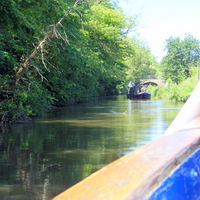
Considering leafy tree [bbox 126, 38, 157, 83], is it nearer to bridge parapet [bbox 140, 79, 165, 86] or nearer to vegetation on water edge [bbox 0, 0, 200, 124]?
bridge parapet [bbox 140, 79, 165, 86]

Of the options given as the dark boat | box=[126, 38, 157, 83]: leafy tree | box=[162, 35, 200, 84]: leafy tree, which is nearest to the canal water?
the dark boat

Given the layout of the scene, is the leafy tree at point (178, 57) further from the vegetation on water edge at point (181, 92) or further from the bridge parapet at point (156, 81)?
the vegetation on water edge at point (181, 92)

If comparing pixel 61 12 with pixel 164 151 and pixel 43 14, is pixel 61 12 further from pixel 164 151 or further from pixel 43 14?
pixel 164 151

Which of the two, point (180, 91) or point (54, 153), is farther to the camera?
point (180, 91)

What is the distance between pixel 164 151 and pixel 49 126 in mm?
14289

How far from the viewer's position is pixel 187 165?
4.04ft

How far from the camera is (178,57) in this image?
71125 millimetres

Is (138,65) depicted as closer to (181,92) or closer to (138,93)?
(138,93)

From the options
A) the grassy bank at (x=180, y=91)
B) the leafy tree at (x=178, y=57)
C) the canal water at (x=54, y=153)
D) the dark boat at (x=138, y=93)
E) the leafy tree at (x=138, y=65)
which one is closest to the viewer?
the canal water at (x=54, y=153)

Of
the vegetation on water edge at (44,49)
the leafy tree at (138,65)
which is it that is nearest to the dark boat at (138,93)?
the leafy tree at (138,65)

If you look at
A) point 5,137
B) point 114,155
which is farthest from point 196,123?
point 5,137

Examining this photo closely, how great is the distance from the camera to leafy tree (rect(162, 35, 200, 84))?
229ft

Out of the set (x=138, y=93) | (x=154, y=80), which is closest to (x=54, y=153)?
(x=138, y=93)

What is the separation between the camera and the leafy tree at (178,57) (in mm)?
69750
